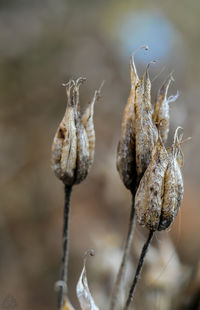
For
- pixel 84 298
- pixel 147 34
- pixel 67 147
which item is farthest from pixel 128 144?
pixel 147 34

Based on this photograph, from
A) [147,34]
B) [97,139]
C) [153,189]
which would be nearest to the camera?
[153,189]

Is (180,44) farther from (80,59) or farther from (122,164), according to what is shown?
(122,164)

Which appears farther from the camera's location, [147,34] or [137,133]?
[147,34]

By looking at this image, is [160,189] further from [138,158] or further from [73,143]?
[73,143]

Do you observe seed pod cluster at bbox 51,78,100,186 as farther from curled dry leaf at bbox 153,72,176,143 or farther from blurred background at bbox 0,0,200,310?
blurred background at bbox 0,0,200,310

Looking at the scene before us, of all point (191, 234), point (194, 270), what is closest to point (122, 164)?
Result: point (194, 270)

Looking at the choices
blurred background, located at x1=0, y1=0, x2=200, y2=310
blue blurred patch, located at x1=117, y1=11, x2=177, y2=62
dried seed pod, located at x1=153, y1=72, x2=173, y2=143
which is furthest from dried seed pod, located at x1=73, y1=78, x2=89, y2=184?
blue blurred patch, located at x1=117, y1=11, x2=177, y2=62
